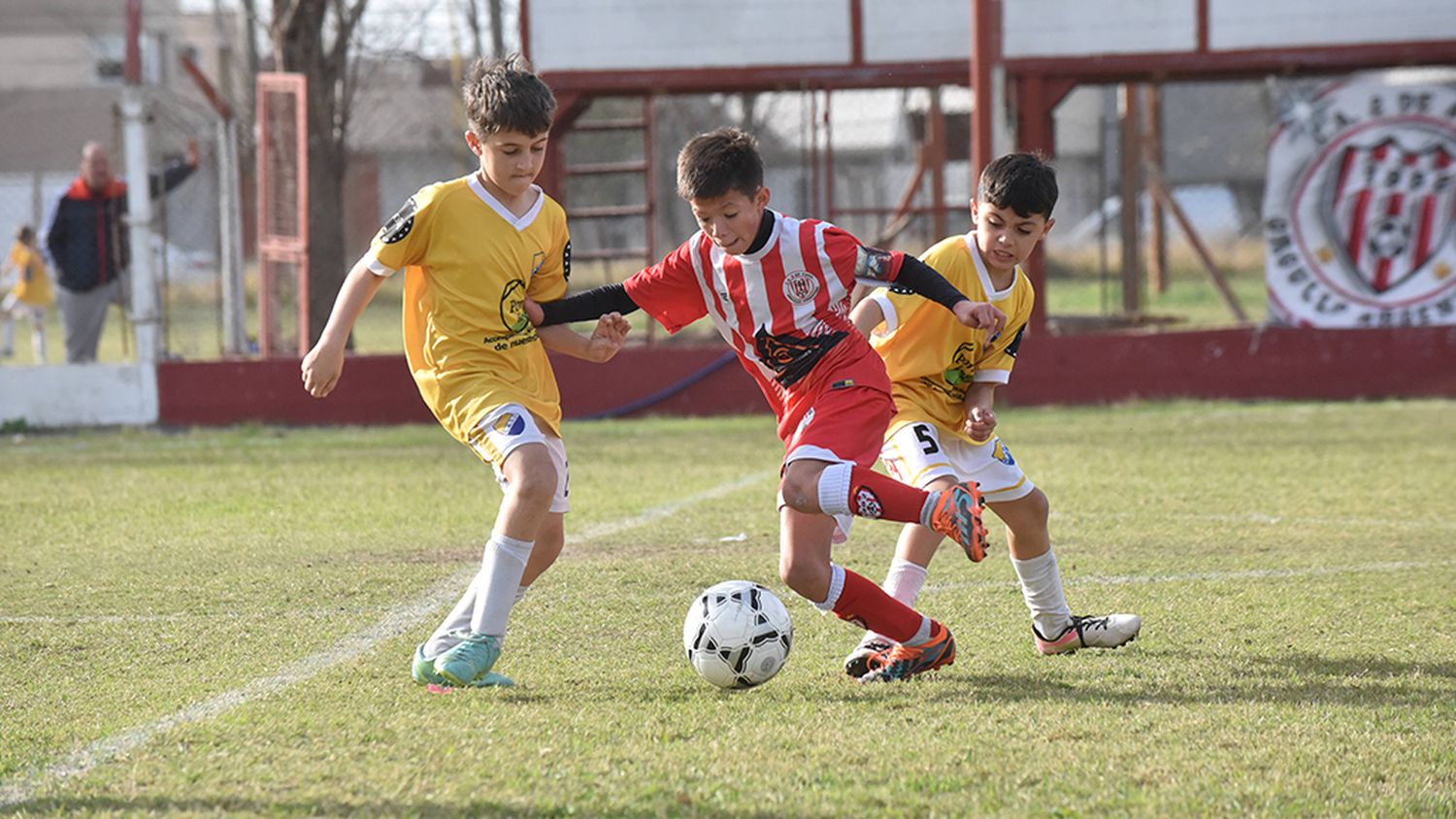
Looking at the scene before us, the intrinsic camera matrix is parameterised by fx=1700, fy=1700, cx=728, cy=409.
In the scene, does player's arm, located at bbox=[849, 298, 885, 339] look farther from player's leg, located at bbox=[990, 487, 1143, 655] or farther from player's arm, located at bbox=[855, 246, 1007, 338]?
player's leg, located at bbox=[990, 487, 1143, 655]

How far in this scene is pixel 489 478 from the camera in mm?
8789

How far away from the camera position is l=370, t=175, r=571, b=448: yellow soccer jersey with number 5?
4465 mm

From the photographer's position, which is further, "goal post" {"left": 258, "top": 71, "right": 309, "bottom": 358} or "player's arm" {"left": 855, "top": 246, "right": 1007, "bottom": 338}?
"goal post" {"left": 258, "top": 71, "right": 309, "bottom": 358}

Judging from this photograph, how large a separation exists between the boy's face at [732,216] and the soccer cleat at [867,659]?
42.4 inches

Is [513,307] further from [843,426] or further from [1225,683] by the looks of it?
[1225,683]

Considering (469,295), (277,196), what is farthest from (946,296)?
(277,196)

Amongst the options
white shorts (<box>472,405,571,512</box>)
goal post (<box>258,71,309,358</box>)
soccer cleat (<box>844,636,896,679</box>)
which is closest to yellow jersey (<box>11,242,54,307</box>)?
goal post (<box>258,71,309,358</box>)

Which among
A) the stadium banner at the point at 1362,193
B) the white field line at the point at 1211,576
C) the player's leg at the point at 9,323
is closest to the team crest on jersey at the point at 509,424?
the white field line at the point at 1211,576

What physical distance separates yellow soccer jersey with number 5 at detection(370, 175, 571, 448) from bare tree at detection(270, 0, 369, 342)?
1003cm

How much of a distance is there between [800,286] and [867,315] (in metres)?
0.33

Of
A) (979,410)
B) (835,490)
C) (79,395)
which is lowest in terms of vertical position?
(79,395)

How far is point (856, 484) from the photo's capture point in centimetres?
418

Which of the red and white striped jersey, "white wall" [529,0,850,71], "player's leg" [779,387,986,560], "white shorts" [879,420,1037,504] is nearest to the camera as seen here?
"player's leg" [779,387,986,560]

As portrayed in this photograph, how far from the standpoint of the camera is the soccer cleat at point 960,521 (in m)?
4.07
